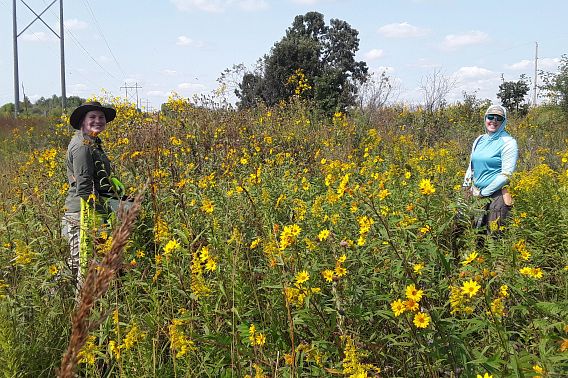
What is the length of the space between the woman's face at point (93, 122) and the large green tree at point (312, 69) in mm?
5707

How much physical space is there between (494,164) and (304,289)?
2.74 m

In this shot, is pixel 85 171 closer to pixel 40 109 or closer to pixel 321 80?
pixel 321 80

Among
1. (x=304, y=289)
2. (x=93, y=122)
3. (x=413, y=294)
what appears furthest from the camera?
(x=93, y=122)

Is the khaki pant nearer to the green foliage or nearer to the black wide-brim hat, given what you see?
the black wide-brim hat

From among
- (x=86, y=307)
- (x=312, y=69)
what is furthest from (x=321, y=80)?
(x=86, y=307)

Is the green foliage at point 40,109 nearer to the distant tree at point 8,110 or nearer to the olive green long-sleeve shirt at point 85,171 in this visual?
the distant tree at point 8,110

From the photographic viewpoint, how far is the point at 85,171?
306 cm

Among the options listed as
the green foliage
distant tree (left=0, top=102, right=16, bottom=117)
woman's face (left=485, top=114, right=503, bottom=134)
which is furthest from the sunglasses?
distant tree (left=0, top=102, right=16, bottom=117)

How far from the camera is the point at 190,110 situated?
6613 mm

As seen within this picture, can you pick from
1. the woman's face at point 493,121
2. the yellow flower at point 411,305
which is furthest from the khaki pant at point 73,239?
the woman's face at point 493,121

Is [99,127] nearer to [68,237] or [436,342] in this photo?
[68,237]

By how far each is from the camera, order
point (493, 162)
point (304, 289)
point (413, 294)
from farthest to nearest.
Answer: point (493, 162)
point (304, 289)
point (413, 294)

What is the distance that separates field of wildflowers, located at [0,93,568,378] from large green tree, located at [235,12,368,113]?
6.51 metres

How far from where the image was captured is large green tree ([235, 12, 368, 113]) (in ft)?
39.4
